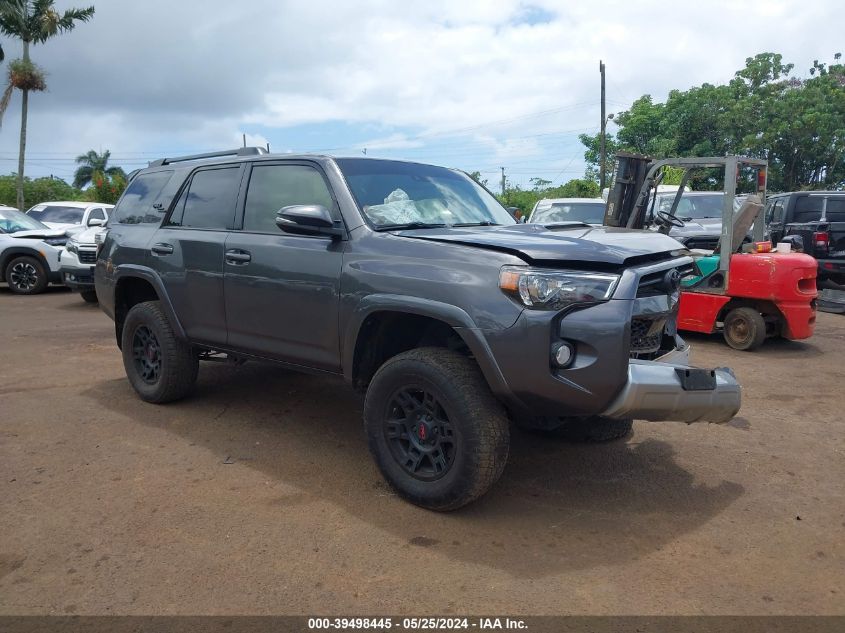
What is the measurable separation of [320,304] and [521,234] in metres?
1.25

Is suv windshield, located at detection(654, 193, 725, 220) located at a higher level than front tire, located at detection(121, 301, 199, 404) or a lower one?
higher

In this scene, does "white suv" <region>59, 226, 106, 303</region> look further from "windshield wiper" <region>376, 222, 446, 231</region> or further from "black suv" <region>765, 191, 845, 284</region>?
"black suv" <region>765, 191, 845, 284</region>

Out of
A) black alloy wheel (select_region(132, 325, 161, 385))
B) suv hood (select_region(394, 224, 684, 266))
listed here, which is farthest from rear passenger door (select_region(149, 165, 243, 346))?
suv hood (select_region(394, 224, 684, 266))

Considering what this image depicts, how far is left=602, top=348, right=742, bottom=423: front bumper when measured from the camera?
329 cm

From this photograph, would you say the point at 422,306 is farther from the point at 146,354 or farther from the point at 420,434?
the point at 146,354

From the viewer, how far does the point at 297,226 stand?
13.0 feet

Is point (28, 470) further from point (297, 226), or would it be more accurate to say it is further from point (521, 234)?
point (521, 234)

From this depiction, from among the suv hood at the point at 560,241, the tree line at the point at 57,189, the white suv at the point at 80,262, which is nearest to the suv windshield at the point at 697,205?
the suv hood at the point at 560,241

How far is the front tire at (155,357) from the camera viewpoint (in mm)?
5316

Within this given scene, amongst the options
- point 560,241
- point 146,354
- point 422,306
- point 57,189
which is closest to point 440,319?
point 422,306

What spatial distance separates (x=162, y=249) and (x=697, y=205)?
30.1 feet

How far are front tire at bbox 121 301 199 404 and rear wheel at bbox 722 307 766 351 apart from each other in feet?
20.1
